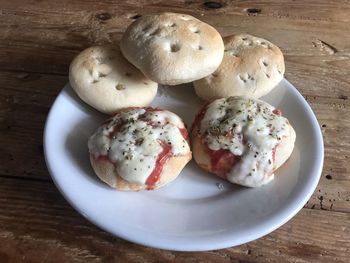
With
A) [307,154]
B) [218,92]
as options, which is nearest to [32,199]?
[218,92]

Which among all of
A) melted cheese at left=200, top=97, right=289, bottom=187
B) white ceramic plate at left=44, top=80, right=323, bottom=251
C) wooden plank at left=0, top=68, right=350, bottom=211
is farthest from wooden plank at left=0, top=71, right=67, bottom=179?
melted cheese at left=200, top=97, right=289, bottom=187

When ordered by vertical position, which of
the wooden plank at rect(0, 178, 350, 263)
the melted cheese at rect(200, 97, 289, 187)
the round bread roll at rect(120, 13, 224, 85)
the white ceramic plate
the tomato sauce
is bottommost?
the wooden plank at rect(0, 178, 350, 263)

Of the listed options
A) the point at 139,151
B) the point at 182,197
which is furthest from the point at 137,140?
the point at 182,197

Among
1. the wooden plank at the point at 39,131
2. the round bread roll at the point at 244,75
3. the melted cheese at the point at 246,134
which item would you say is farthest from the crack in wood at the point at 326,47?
the melted cheese at the point at 246,134

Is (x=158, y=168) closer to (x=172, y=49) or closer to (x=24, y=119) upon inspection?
(x=172, y=49)

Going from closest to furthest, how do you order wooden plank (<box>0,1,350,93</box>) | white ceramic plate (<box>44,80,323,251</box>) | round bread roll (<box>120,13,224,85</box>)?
1. white ceramic plate (<box>44,80,323,251</box>)
2. round bread roll (<box>120,13,224,85</box>)
3. wooden plank (<box>0,1,350,93</box>)

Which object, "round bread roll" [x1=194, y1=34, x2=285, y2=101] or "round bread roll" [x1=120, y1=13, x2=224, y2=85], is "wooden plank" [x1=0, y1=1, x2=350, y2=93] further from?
"round bread roll" [x1=120, y1=13, x2=224, y2=85]

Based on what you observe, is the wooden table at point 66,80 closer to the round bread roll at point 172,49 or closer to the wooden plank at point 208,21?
the wooden plank at point 208,21
